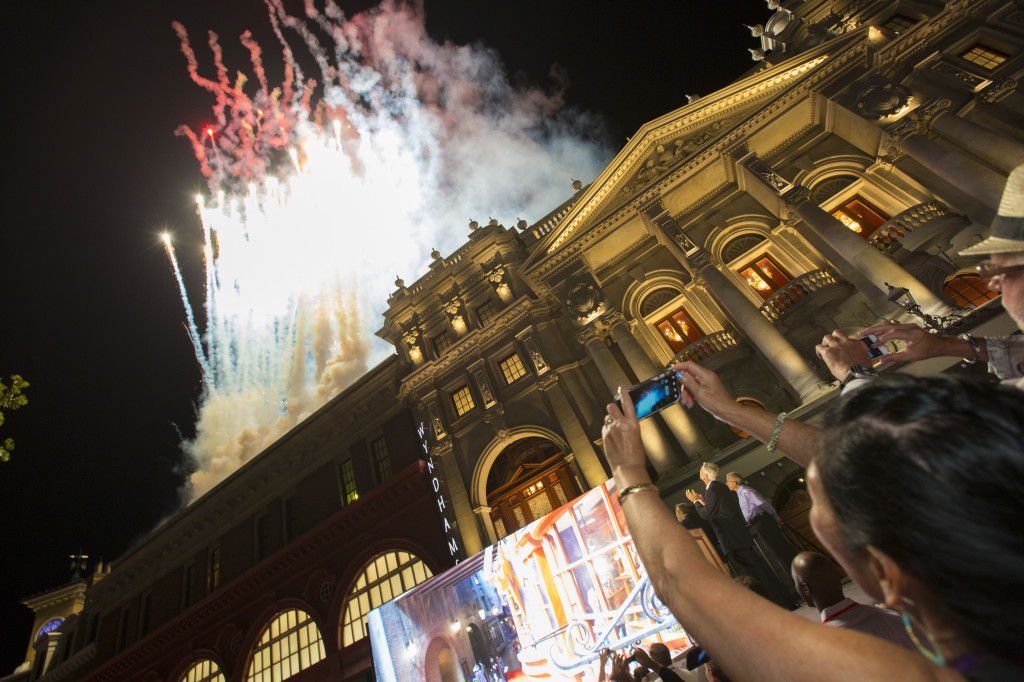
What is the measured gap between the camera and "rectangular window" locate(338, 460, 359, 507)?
20.8 meters

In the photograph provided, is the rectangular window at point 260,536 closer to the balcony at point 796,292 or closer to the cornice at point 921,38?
the balcony at point 796,292

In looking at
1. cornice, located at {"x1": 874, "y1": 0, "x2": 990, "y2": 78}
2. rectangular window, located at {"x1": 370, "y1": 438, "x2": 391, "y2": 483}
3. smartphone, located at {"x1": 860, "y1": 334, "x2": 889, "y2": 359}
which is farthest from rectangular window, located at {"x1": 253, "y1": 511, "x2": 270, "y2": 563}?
cornice, located at {"x1": 874, "y1": 0, "x2": 990, "y2": 78}

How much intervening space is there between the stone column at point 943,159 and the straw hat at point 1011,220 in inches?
587

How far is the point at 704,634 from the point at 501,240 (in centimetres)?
2044

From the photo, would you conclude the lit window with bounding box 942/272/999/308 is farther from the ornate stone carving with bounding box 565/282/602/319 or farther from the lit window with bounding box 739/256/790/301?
the ornate stone carving with bounding box 565/282/602/319

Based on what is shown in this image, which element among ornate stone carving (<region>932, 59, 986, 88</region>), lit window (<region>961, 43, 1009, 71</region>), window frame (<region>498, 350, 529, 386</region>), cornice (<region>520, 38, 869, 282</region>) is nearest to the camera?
ornate stone carving (<region>932, 59, 986, 88</region>)

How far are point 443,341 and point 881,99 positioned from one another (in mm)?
17860

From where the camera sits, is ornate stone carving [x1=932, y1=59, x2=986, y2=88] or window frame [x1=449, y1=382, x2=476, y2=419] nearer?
ornate stone carving [x1=932, y1=59, x2=986, y2=88]

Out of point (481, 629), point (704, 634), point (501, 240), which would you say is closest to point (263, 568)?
point (481, 629)

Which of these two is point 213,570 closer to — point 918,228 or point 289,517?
point 289,517

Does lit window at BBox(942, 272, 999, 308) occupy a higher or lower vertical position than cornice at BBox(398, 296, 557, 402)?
lower

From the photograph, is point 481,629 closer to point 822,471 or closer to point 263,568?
point 822,471

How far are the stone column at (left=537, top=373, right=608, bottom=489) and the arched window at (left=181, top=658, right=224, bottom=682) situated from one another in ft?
62.0

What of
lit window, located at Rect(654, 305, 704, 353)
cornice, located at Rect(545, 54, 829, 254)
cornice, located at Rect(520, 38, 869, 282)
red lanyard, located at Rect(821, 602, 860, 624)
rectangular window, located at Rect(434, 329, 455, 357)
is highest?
cornice, located at Rect(545, 54, 829, 254)
